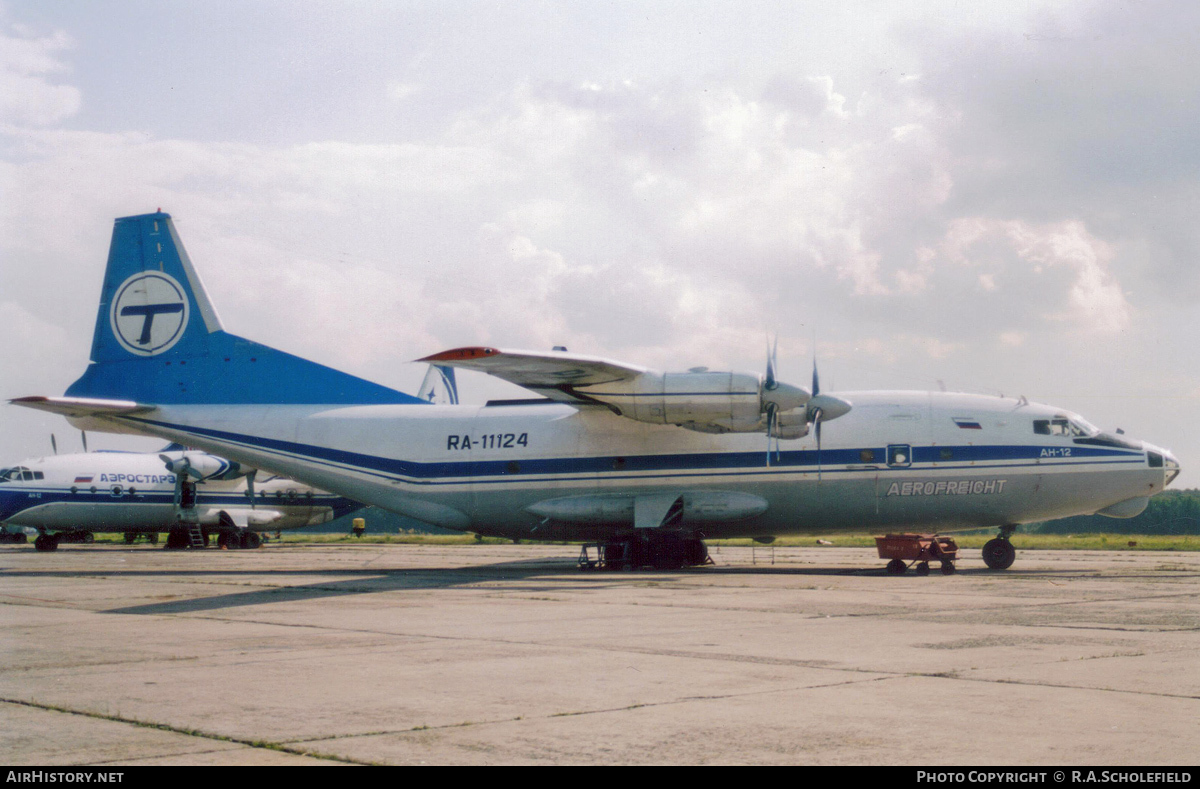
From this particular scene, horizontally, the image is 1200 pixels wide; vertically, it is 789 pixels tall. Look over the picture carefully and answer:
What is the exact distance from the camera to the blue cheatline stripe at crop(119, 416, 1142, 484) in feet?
81.3

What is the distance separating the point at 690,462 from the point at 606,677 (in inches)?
684

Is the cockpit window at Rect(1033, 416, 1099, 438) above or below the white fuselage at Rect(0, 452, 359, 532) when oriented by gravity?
above

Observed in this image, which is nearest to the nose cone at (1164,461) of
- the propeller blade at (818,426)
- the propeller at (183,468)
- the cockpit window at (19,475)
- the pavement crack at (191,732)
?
the propeller blade at (818,426)

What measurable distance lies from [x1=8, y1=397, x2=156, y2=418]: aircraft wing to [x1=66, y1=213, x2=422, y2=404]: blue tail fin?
0.70 meters

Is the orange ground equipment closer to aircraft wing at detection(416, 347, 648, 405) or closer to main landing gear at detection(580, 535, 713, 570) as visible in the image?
main landing gear at detection(580, 535, 713, 570)

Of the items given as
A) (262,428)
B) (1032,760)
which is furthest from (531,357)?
(1032,760)

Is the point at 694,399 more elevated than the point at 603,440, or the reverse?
the point at 694,399

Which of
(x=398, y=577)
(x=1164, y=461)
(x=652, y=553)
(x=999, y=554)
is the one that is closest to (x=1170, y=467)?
(x=1164, y=461)

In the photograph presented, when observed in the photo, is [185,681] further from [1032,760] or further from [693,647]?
[1032,760]

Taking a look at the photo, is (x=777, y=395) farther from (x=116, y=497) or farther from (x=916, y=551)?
(x=116, y=497)

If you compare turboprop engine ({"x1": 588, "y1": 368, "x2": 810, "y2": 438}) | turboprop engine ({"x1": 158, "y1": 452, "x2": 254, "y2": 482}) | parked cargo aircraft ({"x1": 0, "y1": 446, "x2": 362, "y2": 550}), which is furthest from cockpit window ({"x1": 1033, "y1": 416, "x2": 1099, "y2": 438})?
turboprop engine ({"x1": 158, "y1": 452, "x2": 254, "y2": 482})

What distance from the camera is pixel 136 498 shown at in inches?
1859

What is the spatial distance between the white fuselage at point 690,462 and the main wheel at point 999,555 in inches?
28.3

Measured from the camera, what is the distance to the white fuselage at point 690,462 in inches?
976
